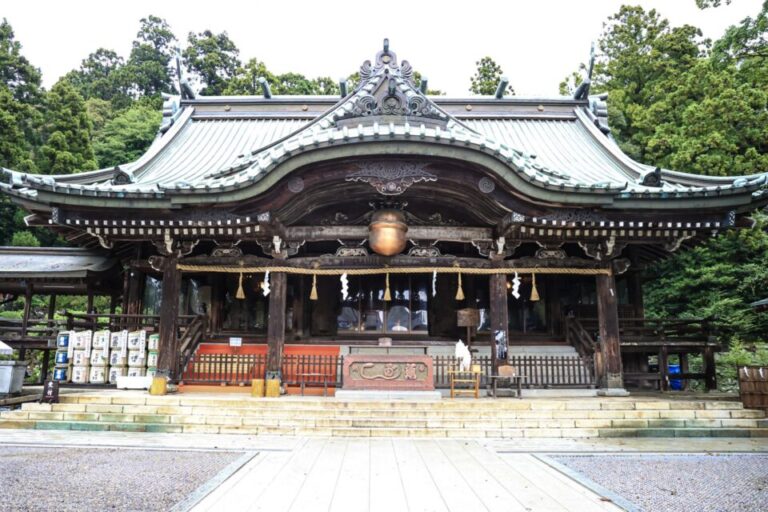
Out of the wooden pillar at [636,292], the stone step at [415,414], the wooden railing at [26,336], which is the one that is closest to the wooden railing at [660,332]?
the wooden pillar at [636,292]

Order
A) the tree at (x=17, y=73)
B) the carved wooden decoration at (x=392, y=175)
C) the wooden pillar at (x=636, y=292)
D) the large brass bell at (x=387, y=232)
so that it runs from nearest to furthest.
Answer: the carved wooden decoration at (x=392, y=175) < the large brass bell at (x=387, y=232) < the wooden pillar at (x=636, y=292) < the tree at (x=17, y=73)

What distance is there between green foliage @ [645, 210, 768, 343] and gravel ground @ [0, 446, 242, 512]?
16.0 meters

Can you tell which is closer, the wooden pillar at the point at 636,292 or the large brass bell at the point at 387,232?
the large brass bell at the point at 387,232

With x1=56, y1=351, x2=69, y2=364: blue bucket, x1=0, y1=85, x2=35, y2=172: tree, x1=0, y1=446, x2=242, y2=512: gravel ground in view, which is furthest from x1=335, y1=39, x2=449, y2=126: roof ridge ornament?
x1=0, y1=85, x2=35, y2=172: tree

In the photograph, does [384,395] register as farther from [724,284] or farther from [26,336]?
[724,284]

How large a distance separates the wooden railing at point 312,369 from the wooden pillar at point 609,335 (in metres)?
0.44

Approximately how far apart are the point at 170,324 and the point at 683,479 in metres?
9.47

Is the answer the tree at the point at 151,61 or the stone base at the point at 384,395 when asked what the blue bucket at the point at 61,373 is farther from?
the tree at the point at 151,61

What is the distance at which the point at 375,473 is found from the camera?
5.64m

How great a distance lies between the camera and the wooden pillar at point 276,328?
10695 millimetres

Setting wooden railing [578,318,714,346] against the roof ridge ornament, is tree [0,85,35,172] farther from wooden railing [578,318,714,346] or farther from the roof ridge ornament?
wooden railing [578,318,714,346]

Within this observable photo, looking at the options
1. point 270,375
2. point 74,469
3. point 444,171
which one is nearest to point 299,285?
point 270,375

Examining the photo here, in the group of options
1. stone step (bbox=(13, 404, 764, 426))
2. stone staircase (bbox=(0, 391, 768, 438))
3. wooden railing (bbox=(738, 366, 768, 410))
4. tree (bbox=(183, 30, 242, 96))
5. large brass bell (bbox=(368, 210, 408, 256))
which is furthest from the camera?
tree (bbox=(183, 30, 242, 96))

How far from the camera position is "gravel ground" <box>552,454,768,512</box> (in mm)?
4719
